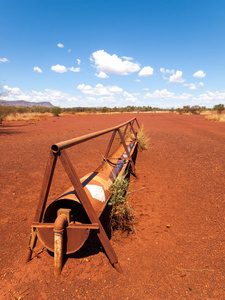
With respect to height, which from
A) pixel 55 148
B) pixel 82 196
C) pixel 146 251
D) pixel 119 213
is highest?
pixel 55 148

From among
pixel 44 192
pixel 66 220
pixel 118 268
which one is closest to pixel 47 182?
pixel 44 192

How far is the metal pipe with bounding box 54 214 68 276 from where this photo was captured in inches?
79.7

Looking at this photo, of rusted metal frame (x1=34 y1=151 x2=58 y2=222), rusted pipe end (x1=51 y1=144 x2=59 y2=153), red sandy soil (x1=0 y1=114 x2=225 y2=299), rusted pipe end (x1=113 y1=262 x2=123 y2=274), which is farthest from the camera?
rusted pipe end (x1=113 y1=262 x2=123 y2=274)

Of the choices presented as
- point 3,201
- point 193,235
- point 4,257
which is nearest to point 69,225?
point 4,257

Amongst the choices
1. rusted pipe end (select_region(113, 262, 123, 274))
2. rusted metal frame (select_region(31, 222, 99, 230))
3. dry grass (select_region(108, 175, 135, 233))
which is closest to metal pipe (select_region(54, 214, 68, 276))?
rusted metal frame (select_region(31, 222, 99, 230))

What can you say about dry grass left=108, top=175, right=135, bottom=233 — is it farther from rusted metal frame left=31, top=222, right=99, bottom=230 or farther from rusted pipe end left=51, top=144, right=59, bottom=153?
rusted pipe end left=51, top=144, right=59, bottom=153

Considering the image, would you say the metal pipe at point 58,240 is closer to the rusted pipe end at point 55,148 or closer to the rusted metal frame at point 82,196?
the rusted metal frame at point 82,196

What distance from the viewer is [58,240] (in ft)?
6.70

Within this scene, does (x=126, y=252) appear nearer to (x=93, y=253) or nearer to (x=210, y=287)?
(x=93, y=253)

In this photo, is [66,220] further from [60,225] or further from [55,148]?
[55,148]

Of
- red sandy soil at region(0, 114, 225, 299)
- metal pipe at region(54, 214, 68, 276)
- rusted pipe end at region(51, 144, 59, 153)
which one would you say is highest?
rusted pipe end at region(51, 144, 59, 153)

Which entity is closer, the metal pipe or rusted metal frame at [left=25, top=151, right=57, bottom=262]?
rusted metal frame at [left=25, top=151, right=57, bottom=262]

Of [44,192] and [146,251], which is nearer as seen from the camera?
[44,192]

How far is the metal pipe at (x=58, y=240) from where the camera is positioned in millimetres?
2025
